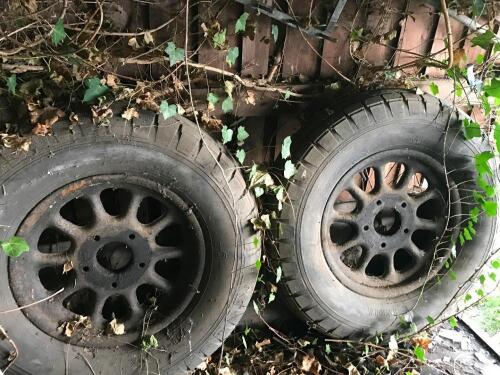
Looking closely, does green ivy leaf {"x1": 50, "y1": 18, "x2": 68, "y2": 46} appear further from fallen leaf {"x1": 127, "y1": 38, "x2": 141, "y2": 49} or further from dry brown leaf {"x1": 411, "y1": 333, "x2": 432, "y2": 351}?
dry brown leaf {"x1": 411, "y1": 333, "x2": 432, "y2": 351}

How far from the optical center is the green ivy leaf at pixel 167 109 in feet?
5.91

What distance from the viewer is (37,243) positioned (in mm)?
1861

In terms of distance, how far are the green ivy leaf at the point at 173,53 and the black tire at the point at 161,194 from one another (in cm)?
23

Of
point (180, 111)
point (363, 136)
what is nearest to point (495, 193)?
point (363, 136)

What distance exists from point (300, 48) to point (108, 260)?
1252 millimetres

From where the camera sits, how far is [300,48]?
2057 millimetres

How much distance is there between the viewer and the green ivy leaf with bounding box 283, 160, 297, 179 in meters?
2.01

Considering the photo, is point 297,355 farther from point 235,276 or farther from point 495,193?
point 495,193

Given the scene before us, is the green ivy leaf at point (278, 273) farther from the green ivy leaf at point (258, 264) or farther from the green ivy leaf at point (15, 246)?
the green ivy leaf at point (15, 246)

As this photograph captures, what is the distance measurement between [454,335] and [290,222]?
4.66ft

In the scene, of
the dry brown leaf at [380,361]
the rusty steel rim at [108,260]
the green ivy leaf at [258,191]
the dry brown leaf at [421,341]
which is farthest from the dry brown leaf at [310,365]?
the green ivy leaf at [258,191]

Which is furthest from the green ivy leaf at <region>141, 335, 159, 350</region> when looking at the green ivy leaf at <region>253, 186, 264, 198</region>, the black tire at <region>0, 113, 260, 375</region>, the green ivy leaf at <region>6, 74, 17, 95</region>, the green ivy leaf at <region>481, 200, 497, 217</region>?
the green ivy leaf at <region>481, 200, 497, 217</region>

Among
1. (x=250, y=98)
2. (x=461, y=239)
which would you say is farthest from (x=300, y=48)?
(x=461, y=239)

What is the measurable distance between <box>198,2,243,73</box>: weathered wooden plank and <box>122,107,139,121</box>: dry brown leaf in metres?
0.37
